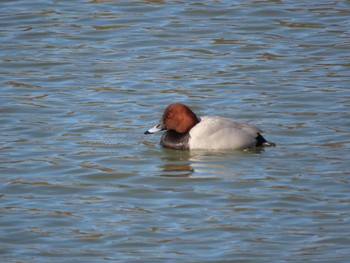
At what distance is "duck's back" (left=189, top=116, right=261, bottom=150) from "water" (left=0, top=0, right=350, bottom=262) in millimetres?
152

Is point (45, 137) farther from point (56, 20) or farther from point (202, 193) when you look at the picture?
point (56, 20)

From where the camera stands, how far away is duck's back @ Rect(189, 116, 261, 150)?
10.5m

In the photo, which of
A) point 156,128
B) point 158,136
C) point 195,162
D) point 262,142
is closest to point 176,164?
point 195,162

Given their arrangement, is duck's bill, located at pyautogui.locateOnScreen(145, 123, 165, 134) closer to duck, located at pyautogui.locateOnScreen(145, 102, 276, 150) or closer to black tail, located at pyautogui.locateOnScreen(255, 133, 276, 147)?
duck, located at pyautogui.locateOnScreen(145, 102, 276, 150)

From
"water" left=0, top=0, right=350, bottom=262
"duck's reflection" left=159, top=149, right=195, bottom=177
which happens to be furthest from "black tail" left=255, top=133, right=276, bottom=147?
"duck's reflection" left=159, top=149, right=195, bottom=177

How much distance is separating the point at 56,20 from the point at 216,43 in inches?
116

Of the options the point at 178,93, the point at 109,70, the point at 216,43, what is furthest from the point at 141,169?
the point at 216,43

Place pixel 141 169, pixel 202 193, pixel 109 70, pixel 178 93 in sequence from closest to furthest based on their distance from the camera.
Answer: pixel 202 193 → pixel 141 169 → pixel 178 93 → pixel 109 70

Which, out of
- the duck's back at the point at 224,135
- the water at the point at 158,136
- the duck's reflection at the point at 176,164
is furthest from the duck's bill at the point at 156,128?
the duck's back at the point at 224,135

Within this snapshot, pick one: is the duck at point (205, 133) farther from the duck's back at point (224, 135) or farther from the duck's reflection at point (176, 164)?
the duck's reflection at point (176, 164)

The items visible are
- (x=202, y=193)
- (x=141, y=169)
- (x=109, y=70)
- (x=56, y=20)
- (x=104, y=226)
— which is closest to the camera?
(x=104, y=226)

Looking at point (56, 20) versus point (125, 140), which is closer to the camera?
point (125, 140)

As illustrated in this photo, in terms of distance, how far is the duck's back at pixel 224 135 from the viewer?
34.5 feet

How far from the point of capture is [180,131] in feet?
35.7
